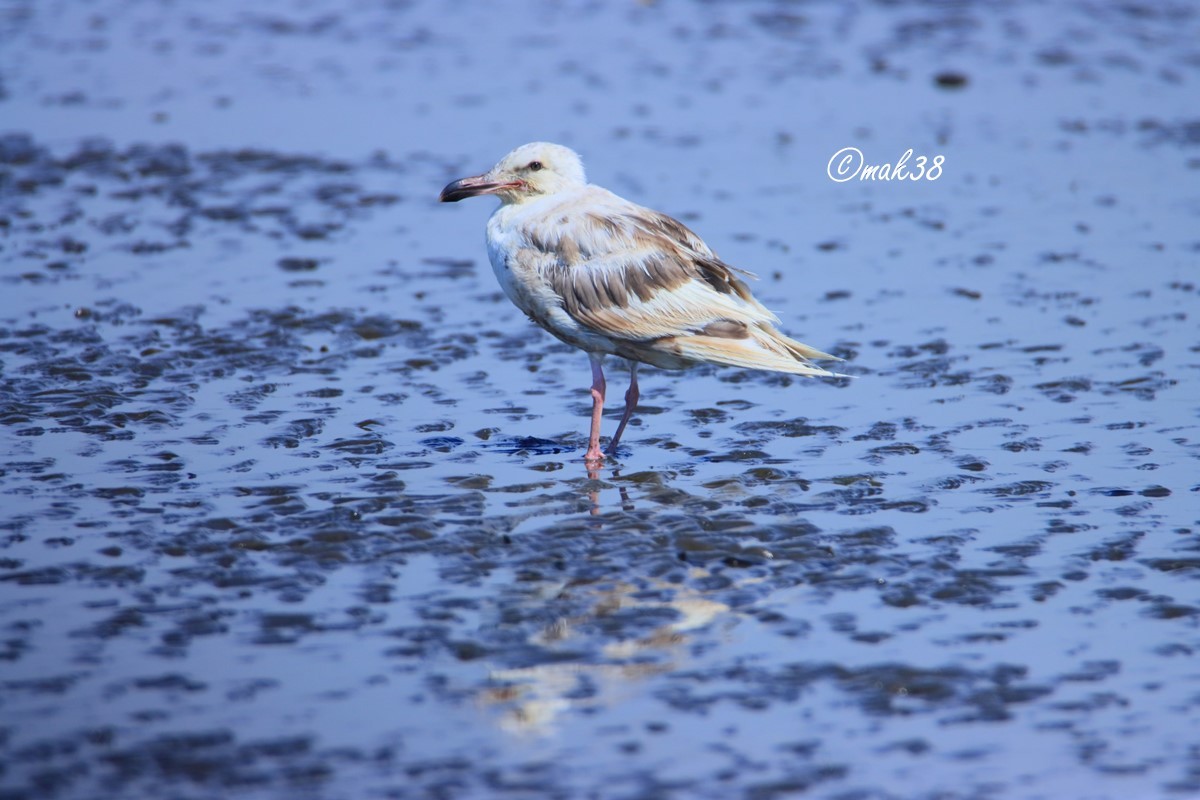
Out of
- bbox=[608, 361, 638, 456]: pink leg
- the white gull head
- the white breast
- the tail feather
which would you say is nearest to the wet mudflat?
bbox=[608, 361, 638, 456]: pink leg

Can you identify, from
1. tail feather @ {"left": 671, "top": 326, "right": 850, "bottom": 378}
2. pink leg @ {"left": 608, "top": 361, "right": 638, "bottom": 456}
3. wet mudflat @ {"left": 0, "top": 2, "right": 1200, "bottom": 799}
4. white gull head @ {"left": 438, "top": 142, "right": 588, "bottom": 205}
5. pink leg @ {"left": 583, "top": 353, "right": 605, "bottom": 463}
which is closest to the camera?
wet mudflat @ {"left": 0, "top": 2, "right": 1200, "bottom": 799}

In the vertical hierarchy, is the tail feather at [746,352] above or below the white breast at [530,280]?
below

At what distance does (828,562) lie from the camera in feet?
24.0

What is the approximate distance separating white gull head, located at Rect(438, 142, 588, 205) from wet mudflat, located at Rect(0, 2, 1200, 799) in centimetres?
145

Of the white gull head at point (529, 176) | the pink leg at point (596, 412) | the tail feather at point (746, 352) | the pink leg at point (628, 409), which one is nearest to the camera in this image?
the tail feather at point (746, 352)

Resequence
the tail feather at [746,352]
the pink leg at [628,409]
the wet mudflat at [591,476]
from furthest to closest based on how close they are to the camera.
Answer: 1. the pink leg at [628,409]
2. the tail feather at [746,352]
3. the wet mudflat at [591,476]

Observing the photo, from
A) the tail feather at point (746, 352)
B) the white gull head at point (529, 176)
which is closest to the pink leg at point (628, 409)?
the tail feather at point (746, 352)

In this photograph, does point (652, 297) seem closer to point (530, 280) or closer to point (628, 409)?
point (530, 280)

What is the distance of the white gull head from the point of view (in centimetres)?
931

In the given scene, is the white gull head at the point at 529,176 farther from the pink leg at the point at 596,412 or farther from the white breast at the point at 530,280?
the pink leg at the point at 596,412

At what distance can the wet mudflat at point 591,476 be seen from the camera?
5688mm

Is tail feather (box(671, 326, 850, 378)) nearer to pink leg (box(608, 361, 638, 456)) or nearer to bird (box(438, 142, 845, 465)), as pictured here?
bird (box(438, 142, 845, 465))

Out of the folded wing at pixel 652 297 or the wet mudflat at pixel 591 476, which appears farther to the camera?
the folded wing at pixel 652 297

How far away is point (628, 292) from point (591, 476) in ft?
3.56
